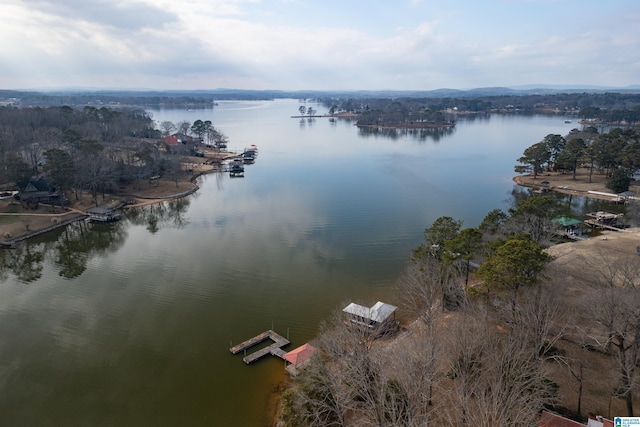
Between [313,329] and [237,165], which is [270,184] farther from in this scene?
[313,329]

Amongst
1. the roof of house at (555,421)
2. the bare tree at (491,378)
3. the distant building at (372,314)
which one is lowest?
the distant building at (372,314)

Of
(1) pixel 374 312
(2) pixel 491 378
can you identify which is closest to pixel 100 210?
(1) pixel 374 312

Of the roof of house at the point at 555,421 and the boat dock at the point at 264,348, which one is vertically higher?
the roof of house at the point at 555,421

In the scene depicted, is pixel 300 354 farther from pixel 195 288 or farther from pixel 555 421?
pixel 195 288

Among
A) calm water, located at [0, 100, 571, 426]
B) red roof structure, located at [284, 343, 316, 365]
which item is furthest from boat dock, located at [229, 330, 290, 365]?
red roof structure, located at [284, 343, 316, 365]

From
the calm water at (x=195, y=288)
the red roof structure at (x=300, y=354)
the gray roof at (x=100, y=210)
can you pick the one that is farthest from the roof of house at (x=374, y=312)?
Result: the gray roof at (x=100, y=210)

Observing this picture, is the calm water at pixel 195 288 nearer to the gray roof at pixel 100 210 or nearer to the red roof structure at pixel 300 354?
the red roof structure at pixel 300 354

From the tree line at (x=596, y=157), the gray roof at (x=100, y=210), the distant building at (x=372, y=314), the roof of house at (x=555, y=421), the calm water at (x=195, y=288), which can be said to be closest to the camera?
the roof of house at (x=555, y=421)
